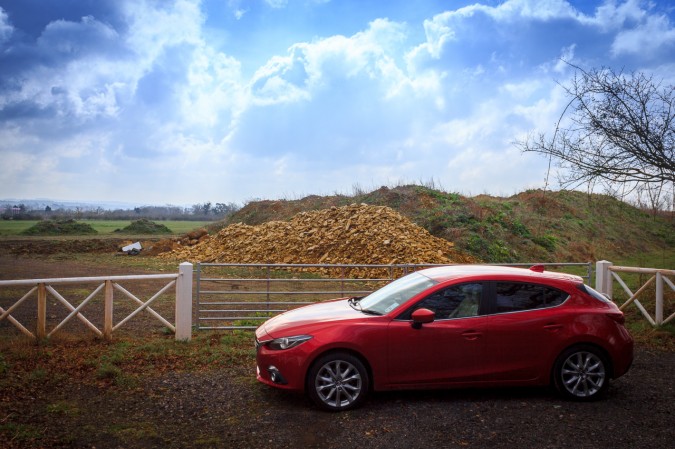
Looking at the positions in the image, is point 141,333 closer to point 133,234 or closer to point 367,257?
point 367,257

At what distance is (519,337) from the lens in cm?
668

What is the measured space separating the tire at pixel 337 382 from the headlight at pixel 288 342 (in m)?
0.29

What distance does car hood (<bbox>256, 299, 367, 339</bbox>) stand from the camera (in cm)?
660

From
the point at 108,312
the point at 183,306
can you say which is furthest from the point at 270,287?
the point at 108,312

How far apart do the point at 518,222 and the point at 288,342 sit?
25.7 metres

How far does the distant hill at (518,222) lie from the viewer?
2636 cm

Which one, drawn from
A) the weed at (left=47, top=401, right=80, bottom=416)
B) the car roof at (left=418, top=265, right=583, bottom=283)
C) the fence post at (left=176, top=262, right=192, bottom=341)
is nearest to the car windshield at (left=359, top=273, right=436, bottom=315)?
the car roof at (left=418, top=265, right=583, bottom=283)

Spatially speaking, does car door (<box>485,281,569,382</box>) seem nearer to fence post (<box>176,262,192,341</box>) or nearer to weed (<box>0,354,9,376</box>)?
fence post (<box>176,262,192,341</box>)

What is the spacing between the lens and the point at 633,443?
18.0 feet

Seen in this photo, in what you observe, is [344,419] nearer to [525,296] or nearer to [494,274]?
[494,274]

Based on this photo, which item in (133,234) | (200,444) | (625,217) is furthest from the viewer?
(133,234)

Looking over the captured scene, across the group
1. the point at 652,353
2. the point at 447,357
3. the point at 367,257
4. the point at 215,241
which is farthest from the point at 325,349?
the point at 215,241

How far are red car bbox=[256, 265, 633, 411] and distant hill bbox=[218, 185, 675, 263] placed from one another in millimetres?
12591

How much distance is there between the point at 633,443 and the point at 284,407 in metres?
3.62
